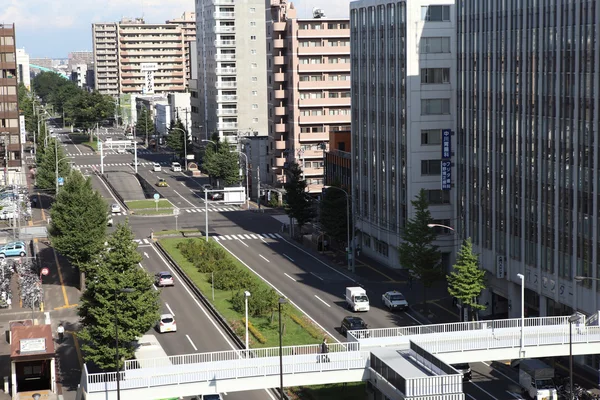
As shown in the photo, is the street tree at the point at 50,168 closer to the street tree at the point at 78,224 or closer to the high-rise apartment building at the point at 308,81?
the high-rise apartment building at the point at 308,81

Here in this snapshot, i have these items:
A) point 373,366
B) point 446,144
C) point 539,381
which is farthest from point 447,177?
point 373,366

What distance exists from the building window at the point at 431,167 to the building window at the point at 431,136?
1.88 meters

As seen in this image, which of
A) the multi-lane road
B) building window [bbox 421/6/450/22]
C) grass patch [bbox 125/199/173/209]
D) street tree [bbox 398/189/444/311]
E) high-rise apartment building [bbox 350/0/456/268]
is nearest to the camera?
the multi-lane road

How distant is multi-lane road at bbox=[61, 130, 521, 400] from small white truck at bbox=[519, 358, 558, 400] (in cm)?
125

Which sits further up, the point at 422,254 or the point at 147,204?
the point at 422,254

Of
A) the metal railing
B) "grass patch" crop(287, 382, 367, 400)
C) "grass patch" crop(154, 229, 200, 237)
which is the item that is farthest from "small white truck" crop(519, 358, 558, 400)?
"grass patch" crop(154, 229, 200, 237)

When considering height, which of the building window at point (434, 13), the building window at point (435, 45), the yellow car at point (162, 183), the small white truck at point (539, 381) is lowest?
the small white truck at point (539, 381)

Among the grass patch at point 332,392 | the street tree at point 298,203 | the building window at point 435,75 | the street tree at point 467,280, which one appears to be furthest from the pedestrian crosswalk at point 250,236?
the grass patch at point 332,392

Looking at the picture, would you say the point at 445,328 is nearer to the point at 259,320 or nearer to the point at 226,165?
the point at 259,320

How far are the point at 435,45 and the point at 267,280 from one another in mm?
27609

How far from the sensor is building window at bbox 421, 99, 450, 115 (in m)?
97.9

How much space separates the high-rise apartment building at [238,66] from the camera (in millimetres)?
184500

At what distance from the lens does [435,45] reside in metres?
97.6

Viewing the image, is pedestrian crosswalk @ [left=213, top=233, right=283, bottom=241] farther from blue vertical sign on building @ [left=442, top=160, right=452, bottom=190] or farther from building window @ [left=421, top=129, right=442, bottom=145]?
blue vertical sign on building @ [left=442, top=160, right=452, bottom=190]
